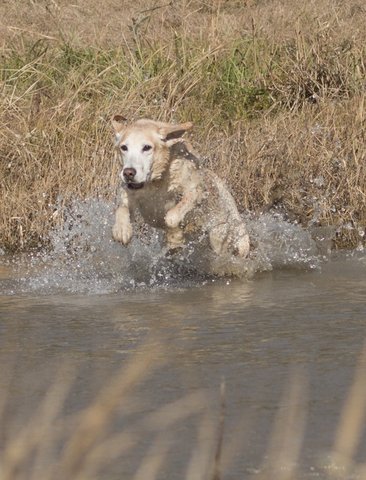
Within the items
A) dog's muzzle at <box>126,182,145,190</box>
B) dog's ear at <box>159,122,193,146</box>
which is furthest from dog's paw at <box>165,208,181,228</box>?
dog's ear at <box>159,122,193,146</box>

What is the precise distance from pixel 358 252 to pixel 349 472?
593 centimetres

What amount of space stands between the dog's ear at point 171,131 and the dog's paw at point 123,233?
780 mm

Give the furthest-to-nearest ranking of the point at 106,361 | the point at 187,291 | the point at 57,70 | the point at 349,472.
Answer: the point at 57,70 < the point at 187,291 < the point at 106,361 < the point at 349,472

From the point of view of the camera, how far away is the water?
5.29 metres

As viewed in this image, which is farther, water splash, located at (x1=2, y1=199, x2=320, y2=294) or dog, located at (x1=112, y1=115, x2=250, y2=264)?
water splash, located at (x1=2, y1=199, x2=320, y2=294)

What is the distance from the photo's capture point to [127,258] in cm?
987

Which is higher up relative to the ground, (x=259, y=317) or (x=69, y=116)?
(x=69, y=116)

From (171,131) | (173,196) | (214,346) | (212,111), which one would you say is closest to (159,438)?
(214,346)

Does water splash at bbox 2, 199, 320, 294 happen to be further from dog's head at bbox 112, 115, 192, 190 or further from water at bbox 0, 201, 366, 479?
dog's head at bbox 112, 115, 192, 190

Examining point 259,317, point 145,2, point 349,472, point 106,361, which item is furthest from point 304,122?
point 145,2

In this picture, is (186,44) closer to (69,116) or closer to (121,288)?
(69,116)

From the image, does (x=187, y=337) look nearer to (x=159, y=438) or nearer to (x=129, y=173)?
(x=129, y=173)

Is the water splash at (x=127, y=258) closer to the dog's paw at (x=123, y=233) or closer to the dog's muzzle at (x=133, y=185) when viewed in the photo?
the dog's paw at (x=123, y=233)

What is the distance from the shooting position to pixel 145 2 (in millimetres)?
19766
